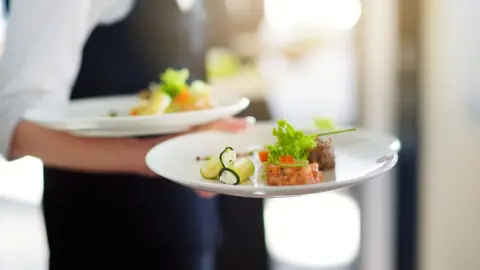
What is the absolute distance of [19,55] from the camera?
44 cm

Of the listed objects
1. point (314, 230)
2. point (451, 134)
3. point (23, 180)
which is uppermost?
point (23, 180)

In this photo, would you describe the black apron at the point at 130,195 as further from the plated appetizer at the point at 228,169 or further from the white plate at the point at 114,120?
the plated appetizer at the point at 228,169

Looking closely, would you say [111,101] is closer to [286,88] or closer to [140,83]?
[140,83]

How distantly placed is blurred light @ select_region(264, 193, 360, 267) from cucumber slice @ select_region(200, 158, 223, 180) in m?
0.52

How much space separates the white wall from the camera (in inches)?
42.7

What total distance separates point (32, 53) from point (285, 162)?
0.64 ft

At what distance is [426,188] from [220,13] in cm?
65

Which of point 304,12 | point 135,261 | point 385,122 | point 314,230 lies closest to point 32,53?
point 135,261

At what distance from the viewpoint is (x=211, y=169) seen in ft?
1.35

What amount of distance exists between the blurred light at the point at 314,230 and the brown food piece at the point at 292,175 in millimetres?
533

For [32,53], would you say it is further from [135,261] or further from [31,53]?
[135,261]

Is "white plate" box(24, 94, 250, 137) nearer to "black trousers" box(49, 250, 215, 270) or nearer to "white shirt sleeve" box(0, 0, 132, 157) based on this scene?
"white shirt sleeve" box(0, 0, 132, 157)

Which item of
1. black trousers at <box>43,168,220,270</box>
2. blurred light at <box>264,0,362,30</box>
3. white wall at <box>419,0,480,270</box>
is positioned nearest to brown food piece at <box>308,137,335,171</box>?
black trousers at <box>43,168,220,270</box>

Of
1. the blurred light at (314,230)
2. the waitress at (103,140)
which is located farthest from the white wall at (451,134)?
the waitress at (103,140)
